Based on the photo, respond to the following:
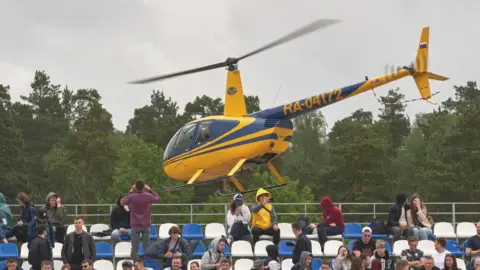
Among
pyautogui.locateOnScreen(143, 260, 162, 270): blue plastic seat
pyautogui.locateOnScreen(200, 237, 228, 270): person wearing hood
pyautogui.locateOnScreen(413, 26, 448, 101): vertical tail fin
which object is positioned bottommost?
pyautogui.locateOnScreen(143, 260, 162, 270): blue plastic seat

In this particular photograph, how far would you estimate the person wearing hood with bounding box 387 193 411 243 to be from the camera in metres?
23.7

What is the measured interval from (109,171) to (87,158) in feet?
5.95

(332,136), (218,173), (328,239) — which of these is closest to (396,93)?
(332,136)

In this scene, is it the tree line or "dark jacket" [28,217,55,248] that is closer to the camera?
"dark jacket" [28,217,55,248]

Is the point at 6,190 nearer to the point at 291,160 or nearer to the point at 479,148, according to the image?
the point at 291,160

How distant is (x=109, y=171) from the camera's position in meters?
83.9

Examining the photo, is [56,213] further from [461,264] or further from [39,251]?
[461,264]

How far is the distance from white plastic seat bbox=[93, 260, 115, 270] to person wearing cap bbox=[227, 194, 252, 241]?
315cm

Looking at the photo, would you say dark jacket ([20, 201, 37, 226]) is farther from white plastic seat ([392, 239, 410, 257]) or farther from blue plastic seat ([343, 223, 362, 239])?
white plastic seat ([392, 239, 410, 257])

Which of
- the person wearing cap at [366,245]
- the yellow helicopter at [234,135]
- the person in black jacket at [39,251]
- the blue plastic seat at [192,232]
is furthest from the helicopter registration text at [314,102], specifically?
the person in black jacket at [39,251]

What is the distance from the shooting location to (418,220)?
2380 cm

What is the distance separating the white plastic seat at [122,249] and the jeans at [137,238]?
0.36m

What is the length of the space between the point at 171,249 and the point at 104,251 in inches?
90.5

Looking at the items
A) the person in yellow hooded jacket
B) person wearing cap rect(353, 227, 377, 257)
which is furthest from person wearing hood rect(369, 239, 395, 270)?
the person in yellow hooded jacket
